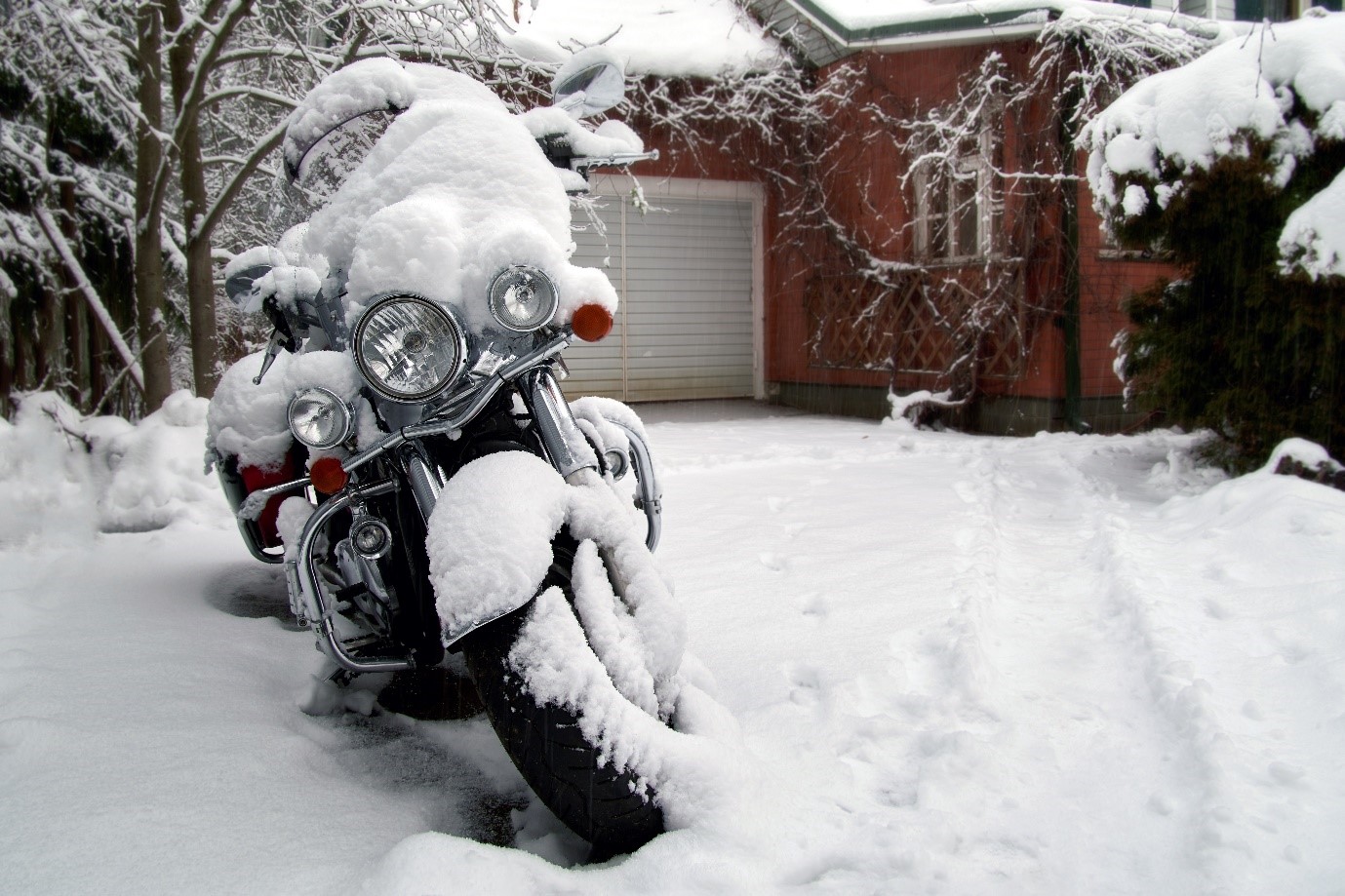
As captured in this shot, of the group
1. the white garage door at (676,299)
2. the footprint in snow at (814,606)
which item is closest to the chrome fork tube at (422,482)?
the footprint in snow at (814,606)

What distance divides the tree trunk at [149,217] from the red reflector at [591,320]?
445 centimetres

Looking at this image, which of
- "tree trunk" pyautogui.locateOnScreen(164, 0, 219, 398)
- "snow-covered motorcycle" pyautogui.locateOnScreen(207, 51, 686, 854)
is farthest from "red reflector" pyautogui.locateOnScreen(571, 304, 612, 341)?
"tree trunk" pyautogui.locateOnScreen(164, 0, 219, 398)

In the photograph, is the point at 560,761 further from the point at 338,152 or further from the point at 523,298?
the point at 338,152

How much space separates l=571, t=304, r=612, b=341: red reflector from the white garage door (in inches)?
356

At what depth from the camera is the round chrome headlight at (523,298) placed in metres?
2.02

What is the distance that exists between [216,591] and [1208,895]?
3.28 m

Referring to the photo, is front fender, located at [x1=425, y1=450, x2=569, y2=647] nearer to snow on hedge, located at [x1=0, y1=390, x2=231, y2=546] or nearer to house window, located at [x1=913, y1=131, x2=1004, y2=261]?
snow on hedge, located at [x1=0, y1=390, x2=231, y2=546]

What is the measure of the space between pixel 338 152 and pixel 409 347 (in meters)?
1.05

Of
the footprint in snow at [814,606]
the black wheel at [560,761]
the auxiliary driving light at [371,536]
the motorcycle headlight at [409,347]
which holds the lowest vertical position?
the footprint in snow at [814,606]

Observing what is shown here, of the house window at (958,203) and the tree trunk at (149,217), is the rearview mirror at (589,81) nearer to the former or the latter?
the tree trunk at (149,217)

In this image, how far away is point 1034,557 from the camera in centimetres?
414

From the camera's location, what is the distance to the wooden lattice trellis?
8.57m

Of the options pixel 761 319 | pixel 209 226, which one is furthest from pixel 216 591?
pixel 761 319

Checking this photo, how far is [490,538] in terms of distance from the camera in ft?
6.18
